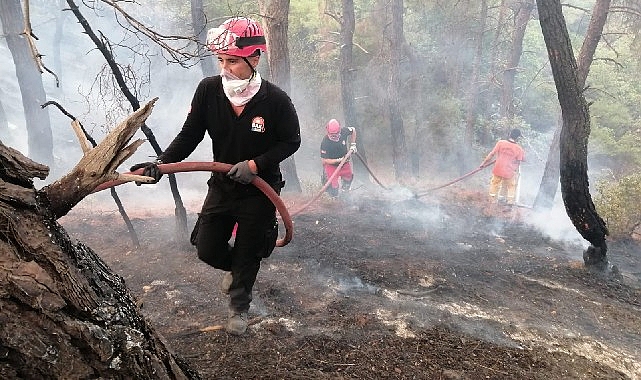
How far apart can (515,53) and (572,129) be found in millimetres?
10032

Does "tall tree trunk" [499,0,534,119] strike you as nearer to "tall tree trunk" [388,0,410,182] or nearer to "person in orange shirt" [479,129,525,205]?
"tall tree trunk" [388,0,410,182]

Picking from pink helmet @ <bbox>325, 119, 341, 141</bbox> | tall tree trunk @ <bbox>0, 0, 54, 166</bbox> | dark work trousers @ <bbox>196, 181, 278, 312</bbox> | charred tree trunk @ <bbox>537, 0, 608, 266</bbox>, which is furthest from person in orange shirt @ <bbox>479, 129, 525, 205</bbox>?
tall tree trunk @ <bbox>0, 0, 54, 166</bbox>

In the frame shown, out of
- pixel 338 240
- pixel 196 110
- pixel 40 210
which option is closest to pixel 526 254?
pixel 338 240

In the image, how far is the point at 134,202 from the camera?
33.1 feet

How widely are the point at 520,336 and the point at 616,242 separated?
5.40m

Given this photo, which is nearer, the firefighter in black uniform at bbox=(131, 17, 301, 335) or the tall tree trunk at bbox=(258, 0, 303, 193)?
the firefighter in black uniform at bbox=(131, 17, 301, 335)

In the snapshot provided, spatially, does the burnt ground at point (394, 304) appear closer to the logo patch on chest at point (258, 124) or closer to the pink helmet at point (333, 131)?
the logo patch on chest at point (258, 124)

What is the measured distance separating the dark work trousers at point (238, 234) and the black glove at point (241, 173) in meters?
0.32

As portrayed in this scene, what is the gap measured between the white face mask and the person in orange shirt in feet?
26.5

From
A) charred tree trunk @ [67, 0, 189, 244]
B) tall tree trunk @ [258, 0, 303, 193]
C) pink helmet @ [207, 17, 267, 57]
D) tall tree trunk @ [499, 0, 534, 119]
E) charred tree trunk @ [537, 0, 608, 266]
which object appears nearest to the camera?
pink helmet @ [207, 17, 267, 57]

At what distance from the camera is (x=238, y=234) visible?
352 centimetres

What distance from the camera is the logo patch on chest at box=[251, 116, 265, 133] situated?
322 cm

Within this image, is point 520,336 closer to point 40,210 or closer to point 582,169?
point 582,169

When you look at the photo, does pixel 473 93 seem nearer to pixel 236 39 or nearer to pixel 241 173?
pixel 236 39
